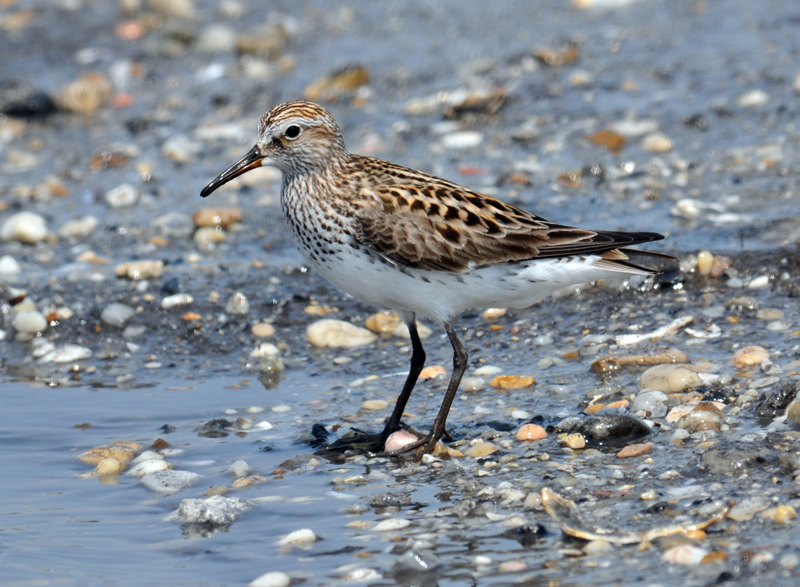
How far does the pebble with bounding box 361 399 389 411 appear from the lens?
23.1 feet

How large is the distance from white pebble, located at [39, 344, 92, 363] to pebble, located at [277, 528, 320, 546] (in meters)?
3.42

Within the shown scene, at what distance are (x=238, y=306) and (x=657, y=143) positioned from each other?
190 inches

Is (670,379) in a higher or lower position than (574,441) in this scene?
higher

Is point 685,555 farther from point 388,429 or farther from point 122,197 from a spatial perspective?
point 122,197

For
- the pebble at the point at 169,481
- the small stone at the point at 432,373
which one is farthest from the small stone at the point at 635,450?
the pebble at the point at 169,481

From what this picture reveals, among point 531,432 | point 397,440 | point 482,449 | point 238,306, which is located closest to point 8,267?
point 238,306

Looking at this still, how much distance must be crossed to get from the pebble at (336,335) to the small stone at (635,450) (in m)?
2.72

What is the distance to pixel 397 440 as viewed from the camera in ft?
20.8

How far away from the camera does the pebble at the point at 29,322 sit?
8.27 metres

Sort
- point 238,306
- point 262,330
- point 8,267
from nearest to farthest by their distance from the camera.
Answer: point 262,330 < point 238,306 < point 8,267

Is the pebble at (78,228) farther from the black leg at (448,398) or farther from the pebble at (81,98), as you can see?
the black leg at (448,398)

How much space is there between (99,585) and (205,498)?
90 centimetres

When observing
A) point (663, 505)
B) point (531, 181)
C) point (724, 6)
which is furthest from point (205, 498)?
point (724, 6)

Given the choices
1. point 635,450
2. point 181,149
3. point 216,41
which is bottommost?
point 635,450
